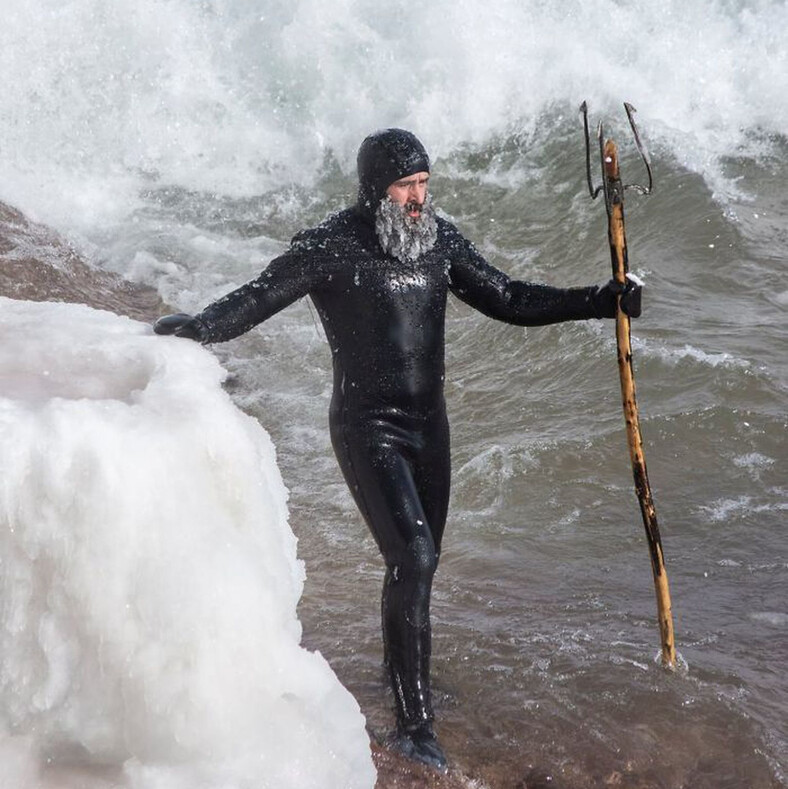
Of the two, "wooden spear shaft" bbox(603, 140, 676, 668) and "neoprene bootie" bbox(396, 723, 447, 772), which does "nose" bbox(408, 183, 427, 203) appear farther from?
"neoprene bootie" bbox(396, 723, 447, 772)

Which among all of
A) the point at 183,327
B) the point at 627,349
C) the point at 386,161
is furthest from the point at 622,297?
the point at 183,327

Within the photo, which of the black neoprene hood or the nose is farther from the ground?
the black neoprene hood

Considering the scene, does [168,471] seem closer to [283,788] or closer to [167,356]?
[167,356]

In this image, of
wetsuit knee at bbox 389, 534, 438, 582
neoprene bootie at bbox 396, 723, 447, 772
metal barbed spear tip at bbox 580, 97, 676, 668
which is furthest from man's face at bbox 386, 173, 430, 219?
neoprene bootie at bbox 396, 723, 447, 772

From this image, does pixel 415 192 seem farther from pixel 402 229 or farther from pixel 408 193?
pixel 402 229

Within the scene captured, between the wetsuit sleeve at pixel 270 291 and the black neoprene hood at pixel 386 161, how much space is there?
0.30 meters

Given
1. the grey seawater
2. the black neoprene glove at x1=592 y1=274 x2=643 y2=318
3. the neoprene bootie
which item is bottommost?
the neoprene bootie

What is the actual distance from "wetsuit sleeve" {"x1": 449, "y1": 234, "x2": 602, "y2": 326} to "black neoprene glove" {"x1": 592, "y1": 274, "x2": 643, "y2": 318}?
1.4 inches

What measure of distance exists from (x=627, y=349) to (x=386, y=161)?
3.62 feet

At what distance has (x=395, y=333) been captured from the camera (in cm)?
453

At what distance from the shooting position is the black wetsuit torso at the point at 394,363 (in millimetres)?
4332

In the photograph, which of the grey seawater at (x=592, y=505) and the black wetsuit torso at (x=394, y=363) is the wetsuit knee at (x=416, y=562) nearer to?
the black wetsuit torso at (x=394, y=363)

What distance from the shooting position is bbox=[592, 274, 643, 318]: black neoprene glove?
4.51m

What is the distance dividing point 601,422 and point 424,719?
3.85m
